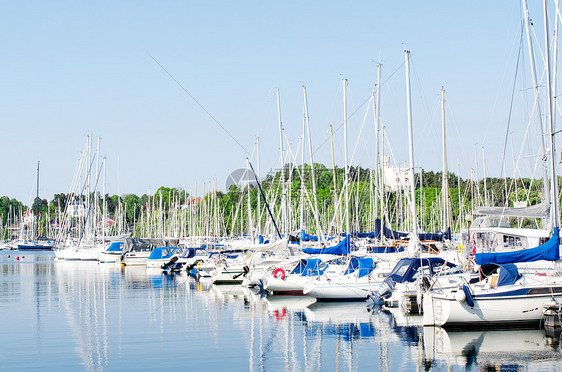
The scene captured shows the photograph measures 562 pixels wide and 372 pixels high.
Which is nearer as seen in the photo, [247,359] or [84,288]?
[247,359]

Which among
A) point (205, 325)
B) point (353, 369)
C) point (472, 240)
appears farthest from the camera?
point (472, 240)

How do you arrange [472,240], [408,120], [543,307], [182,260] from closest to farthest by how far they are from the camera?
1. [543,307]
2. [408,120]
3. [472,240]
4. [182,260]

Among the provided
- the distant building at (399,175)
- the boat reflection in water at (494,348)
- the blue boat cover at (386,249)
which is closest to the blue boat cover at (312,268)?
the blue boat cover at (386,249)

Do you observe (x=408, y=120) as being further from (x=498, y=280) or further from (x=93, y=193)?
(x=93, y=193)

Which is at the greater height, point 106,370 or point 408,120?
point 408,120

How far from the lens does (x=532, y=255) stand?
28219 millimetres

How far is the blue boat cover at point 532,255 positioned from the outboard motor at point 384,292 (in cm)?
577

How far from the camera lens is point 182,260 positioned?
7006 centimetres

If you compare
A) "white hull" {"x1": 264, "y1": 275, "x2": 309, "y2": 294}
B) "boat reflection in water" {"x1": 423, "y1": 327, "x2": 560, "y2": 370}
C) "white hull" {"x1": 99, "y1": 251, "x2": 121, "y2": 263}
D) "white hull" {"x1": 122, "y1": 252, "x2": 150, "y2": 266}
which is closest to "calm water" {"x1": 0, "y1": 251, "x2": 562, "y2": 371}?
"boat reflection in water" {"x1": 423, "y1": 327, "x2": 560, "y2": 370}

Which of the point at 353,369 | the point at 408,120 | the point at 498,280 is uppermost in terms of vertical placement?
the point at 408,120

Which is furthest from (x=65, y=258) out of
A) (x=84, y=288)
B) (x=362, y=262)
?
(x=362, y=262)

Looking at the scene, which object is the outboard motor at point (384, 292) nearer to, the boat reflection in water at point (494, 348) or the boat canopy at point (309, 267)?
the boat canopy at point (309, 267)

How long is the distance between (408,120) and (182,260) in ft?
126

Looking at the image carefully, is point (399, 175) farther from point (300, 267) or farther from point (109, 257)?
point (109, 257)
